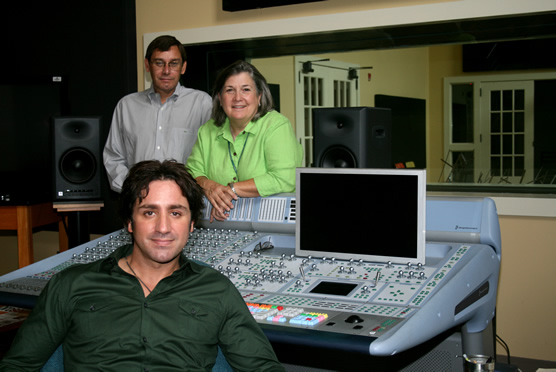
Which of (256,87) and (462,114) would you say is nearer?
(256,87)

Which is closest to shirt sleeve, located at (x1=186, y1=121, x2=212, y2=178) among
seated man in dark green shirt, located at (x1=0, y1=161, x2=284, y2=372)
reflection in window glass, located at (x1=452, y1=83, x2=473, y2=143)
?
seated man in dark green shirt, located at (x1=0, y1=161, x2=284, y2=372)

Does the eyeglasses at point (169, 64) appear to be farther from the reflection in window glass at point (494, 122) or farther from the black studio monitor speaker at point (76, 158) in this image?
the reflection in window glass at point (494, 122)

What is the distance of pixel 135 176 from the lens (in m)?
1.75

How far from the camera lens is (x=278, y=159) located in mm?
2652

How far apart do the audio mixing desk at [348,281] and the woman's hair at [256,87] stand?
15.7 inches

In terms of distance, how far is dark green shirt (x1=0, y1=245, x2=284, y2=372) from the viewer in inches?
63.9

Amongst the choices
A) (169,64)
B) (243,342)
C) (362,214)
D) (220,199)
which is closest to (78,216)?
(169,64)

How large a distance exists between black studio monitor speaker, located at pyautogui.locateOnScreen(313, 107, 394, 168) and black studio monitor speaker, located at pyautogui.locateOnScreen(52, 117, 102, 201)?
59.5 inches

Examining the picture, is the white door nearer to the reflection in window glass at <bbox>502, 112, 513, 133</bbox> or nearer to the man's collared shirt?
the reflection in window glass at <bbox>502, 112, 513, 133</bbox>

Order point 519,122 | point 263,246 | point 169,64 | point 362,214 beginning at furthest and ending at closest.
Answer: point 519,122
point 169,64
point 263,246
point 362,214

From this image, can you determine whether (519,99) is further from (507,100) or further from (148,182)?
(148,182)

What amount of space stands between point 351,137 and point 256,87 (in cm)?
55

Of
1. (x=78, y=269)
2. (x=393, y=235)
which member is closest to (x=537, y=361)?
(x=393, y=235)

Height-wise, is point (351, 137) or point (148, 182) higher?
point (351, 137)
